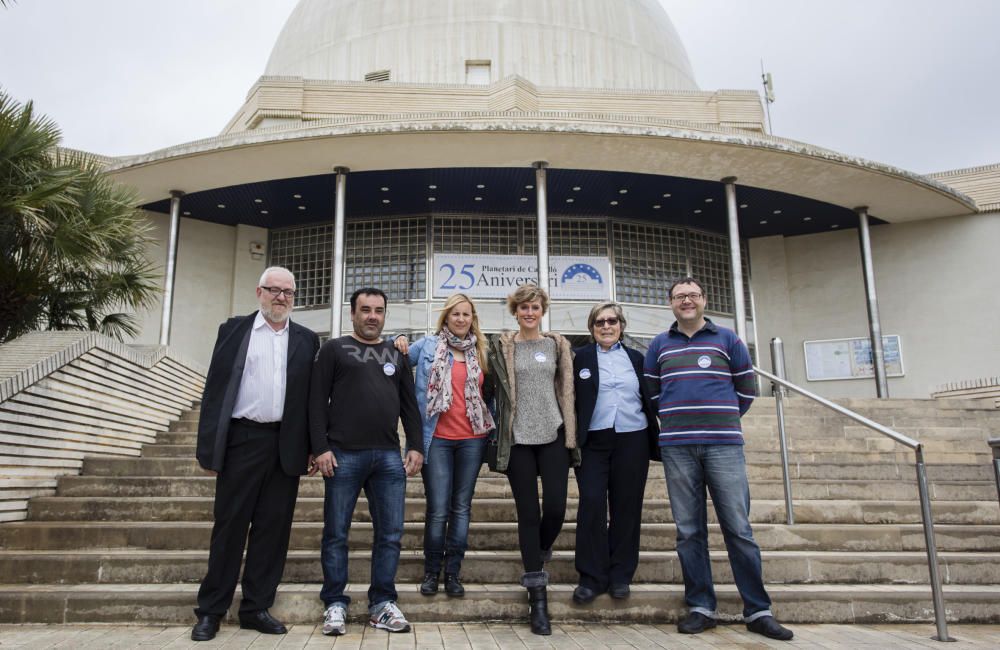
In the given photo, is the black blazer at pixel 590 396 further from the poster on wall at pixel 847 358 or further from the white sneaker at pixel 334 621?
the poster on wall at pixel 847 358

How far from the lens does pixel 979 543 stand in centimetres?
505

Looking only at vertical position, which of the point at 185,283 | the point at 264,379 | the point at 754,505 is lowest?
the point at 754,505

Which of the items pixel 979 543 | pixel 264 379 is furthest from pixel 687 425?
pixel 979 543

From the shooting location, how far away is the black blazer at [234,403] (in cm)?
378

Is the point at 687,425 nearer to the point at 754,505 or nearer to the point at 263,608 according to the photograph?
the point at 754,505

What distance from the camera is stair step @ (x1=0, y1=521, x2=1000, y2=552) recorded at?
15.5 ft

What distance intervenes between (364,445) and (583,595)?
1445 mm

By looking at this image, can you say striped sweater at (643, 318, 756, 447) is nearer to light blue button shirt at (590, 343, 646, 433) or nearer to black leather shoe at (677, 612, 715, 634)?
light blue button shirt at (590, 343, 646, 433)

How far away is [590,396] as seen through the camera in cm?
419

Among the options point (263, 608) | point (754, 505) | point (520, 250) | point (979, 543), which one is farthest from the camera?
point (520, 250)

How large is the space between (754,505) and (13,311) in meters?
6.65

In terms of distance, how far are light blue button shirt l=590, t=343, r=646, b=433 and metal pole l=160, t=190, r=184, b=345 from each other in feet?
41.1

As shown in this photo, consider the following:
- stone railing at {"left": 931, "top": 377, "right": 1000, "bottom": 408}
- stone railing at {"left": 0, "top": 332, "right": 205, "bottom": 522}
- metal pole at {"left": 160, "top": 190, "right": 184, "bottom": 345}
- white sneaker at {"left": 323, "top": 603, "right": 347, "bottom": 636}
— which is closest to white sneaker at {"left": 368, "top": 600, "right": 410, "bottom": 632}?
white sneaker at {"left": 323, "top": 603, "right": 347, "bottom": 636}

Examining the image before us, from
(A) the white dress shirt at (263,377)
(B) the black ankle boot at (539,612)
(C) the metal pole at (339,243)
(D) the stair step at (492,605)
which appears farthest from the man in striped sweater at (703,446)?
(C) the metal pole at (339,243)
